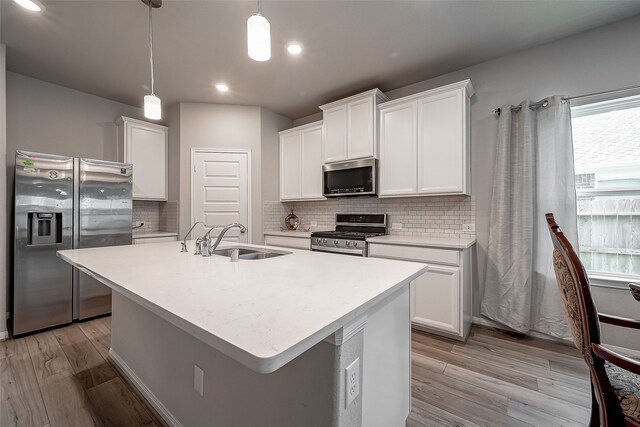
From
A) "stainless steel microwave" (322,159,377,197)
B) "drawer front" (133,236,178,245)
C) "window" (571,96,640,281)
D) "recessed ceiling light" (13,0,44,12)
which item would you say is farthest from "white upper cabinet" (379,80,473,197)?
"recessed ceiling light" (13,0,44,12)

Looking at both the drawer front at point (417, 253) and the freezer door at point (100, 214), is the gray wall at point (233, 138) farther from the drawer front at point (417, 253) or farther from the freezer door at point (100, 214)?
the drawer front at point (417, 253)

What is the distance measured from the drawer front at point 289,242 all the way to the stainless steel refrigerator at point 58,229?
177 cm

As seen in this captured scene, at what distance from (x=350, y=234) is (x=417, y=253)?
777 mm

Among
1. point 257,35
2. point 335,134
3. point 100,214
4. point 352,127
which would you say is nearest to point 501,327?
point 352,127

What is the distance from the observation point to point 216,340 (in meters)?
0.63

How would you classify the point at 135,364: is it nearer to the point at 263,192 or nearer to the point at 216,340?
the point at 216,340

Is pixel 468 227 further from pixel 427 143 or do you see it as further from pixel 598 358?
Result: pixel 598 358

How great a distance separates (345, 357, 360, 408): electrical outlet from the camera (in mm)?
851

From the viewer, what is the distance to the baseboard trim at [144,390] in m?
1.50

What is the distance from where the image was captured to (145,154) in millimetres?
3750

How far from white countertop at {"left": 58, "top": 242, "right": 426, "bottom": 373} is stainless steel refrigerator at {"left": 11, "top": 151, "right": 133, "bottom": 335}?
1631mm

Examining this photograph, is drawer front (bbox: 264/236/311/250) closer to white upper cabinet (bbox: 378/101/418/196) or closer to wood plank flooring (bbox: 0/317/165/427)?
white upper cabinet (bbox: 378/101/418/196)

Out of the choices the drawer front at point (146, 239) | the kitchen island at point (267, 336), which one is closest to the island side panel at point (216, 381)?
the kitchen island at point (267, 336)

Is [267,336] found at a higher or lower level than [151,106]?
lower
